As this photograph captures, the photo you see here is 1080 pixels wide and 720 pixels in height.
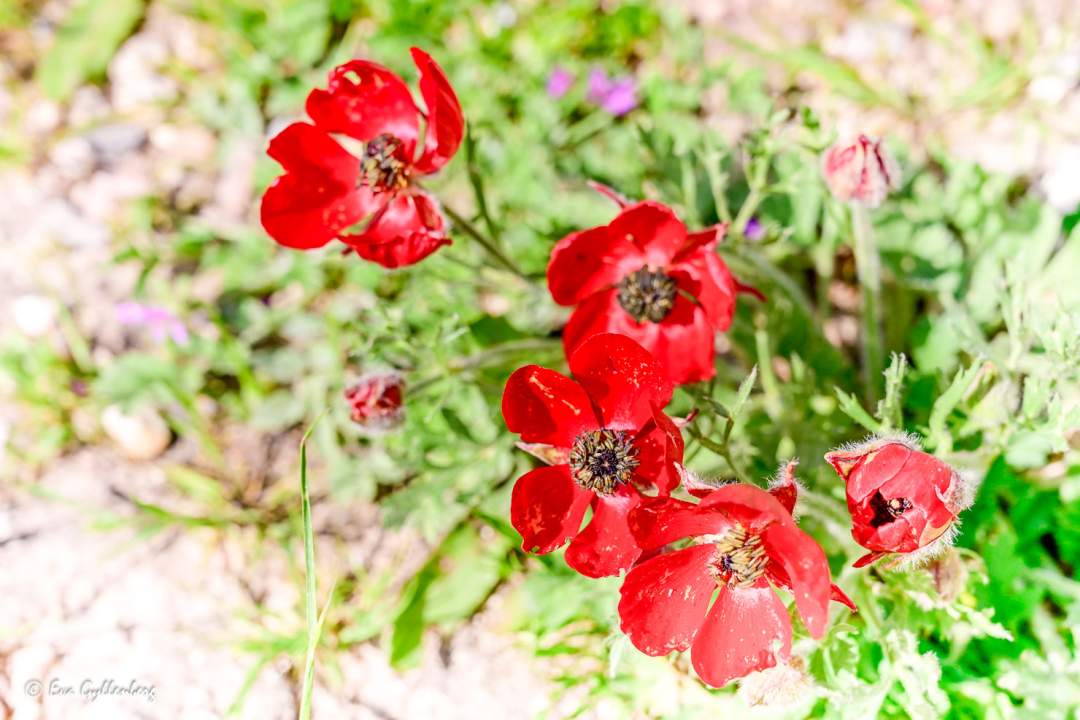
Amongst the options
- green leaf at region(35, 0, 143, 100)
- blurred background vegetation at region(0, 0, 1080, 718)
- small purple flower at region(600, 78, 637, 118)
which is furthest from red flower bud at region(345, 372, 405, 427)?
green leaf at region(35, 0, 143, 100)

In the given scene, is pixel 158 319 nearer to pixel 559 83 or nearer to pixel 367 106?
pixel 367 106

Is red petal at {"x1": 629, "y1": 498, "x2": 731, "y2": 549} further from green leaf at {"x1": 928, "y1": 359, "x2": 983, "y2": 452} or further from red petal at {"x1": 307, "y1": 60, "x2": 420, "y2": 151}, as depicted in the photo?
red petal at {"x1": 307, "y1": 60, "x2": 420, "y2": 151}

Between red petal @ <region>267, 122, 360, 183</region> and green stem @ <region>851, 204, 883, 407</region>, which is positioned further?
green stem @ <region>851, 204, 883, 407</region>

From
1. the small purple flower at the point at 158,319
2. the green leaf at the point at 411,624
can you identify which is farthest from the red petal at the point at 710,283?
the small purple flower at the point at 158,319

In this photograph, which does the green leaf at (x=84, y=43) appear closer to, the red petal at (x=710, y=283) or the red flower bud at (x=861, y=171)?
the red petal at (x=710, y=283)

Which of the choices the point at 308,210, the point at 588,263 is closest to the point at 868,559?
the point at 588,263

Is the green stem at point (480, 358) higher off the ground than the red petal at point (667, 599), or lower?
lower

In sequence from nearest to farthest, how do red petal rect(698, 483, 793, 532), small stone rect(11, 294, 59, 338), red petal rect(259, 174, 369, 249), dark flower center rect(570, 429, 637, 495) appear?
red petal rect(698, 483, 793, 532) < dark flower center rect(570, 429, 637, 495) < red petal rect(259, 174, 369, 249) < small stone rect(11, 294, 59, 338)
